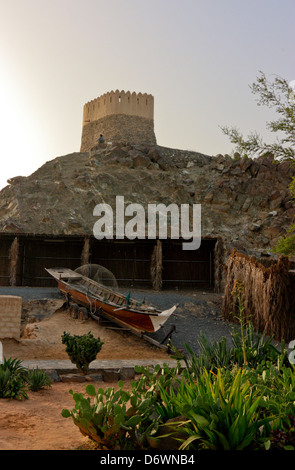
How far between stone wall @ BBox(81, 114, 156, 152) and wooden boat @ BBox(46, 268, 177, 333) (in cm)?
3584

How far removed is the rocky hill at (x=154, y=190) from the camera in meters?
35.1

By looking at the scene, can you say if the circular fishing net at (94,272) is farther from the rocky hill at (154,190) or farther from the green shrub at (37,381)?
the rocky hill at (154,190)

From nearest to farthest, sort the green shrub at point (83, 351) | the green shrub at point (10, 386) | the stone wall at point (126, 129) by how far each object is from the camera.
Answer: the green shrub at point (10, 386) → the green shrub at point (83, 351) → the stone wall at point (126, 129)

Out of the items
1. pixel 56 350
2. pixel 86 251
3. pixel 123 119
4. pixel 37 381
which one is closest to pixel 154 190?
pixel 123 119

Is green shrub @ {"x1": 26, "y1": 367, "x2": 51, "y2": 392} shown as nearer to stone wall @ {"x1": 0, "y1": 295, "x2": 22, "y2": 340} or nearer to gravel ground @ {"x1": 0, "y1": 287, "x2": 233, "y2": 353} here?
stone wall @ {"x1": 0, "y1": 295, "x2": 22, "y2": 340}

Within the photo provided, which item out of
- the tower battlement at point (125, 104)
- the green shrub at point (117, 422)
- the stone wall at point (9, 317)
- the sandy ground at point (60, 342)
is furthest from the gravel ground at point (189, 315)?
the tower battlement at point (125, 104)

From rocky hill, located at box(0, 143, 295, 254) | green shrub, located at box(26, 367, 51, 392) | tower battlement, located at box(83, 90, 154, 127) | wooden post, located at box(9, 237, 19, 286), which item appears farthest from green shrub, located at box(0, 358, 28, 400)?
tower battlement, located at box(83, 90, 154, 127)

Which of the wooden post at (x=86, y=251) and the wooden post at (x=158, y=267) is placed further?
the wooden post at (x=158, y=267)

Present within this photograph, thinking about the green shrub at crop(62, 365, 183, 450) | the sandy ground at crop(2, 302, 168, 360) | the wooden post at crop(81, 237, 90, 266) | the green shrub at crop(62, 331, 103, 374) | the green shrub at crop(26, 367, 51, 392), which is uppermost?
the wooden post at crop(81, 237, 90, 266)

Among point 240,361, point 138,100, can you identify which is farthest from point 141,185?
point 240,361

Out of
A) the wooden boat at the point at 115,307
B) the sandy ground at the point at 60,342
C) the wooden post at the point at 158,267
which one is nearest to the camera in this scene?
the sandy ground at the point at 60,342

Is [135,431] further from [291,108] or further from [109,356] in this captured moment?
[291,108]

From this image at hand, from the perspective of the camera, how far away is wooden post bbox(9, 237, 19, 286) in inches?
829

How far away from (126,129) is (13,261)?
110 feet
